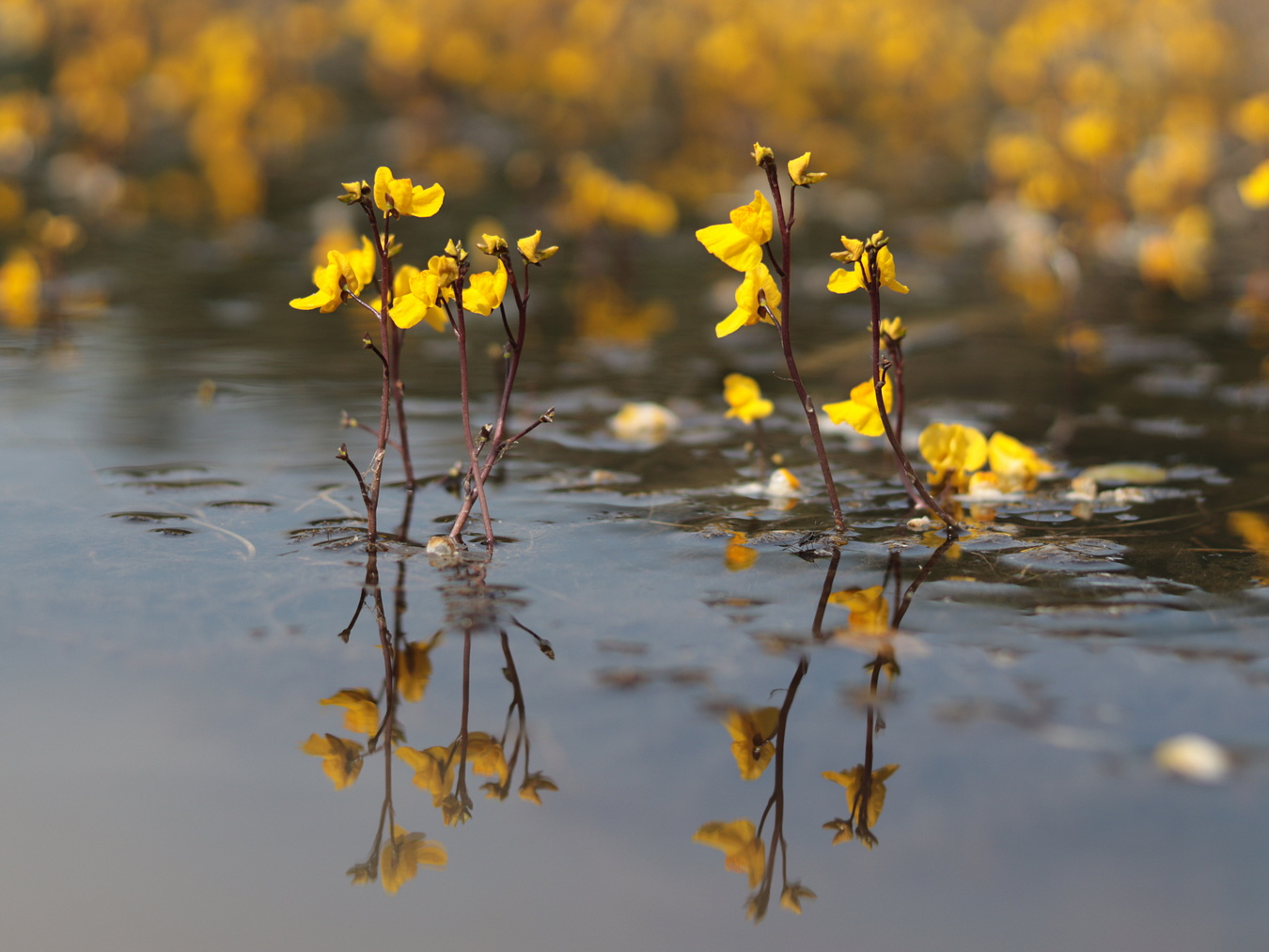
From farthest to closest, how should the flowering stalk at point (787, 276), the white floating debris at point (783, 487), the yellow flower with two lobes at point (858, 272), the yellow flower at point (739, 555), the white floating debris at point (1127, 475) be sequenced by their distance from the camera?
the white floating debris at point (1127, 475)
the white floating debris at point (783, 487)
the yellow flower at point (739, 555)
the yellow flower with two lobes at point (858, 272)
the flowering stalk at point (787, 276)

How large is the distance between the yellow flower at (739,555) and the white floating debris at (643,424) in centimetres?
84

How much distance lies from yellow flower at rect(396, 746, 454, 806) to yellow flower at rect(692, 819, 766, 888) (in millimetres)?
295

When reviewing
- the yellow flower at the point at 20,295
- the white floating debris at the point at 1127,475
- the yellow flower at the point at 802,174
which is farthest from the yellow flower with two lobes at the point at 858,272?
the yellow flower at the point at 20,295

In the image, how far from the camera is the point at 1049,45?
8.66 meters

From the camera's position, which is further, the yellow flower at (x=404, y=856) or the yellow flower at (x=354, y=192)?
the yellow flower at (x=354, y=192)

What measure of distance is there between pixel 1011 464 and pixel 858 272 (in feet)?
2.52

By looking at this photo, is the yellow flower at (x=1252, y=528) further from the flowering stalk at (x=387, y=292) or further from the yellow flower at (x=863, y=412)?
the flowering stalk at (x=387, y=292)

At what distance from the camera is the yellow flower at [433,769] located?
1.34 m

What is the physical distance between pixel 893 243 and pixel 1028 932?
526cm

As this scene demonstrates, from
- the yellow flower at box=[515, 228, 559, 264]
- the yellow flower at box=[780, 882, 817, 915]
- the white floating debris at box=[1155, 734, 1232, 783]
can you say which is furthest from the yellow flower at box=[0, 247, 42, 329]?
the white floating debris at box=[1155, 734, 1232, 783]

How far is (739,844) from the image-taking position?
1.26m

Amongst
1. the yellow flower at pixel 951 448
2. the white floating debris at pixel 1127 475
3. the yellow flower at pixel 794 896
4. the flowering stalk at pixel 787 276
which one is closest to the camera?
the yellow flower at pixel 794 896

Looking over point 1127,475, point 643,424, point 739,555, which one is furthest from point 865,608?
point 643,424

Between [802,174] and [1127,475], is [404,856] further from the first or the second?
[1127,475]
